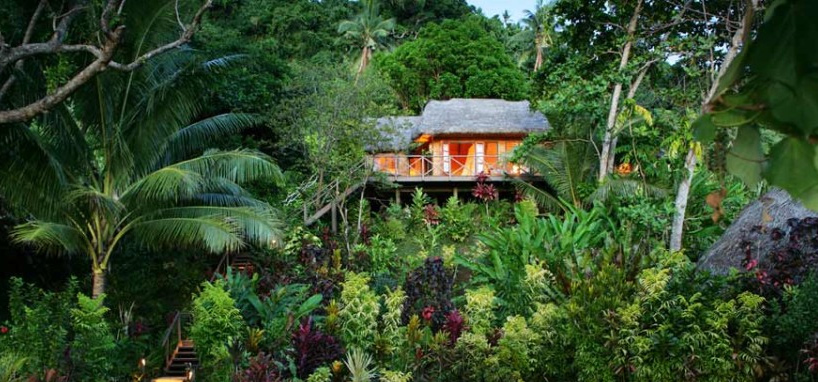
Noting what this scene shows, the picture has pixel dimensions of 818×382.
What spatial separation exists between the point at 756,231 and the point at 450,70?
61.2 ft

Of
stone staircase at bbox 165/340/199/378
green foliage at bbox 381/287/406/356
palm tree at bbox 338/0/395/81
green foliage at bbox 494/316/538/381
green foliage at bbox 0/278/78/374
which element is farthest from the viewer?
palm tree at bbox 338/0/395/81

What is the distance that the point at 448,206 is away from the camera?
17.3m

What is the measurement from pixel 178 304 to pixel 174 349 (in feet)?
9.85

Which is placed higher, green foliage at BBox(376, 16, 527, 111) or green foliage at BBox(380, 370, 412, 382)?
green foliage at BBox(376, 16, 527, 111)

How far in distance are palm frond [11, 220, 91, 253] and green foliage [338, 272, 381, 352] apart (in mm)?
4011

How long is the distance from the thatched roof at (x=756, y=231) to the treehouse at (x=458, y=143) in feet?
29.0

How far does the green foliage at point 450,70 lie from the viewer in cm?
2538

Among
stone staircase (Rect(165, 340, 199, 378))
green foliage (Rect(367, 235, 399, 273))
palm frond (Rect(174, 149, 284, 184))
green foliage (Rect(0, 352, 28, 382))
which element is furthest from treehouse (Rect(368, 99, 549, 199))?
green foliage (Rect(0, 352, 28, 382))

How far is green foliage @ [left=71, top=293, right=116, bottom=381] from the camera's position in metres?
7.05

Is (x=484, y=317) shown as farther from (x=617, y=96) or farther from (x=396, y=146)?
(x=396, y=146)

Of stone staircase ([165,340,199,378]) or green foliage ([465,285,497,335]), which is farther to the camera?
stone staircase ([165,340,199,378])

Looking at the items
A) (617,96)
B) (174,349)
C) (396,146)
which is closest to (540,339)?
(174,349)

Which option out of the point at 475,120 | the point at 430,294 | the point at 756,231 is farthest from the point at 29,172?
the point at 475,120

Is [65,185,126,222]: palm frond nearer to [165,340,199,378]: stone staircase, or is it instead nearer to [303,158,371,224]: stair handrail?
[165,340,199,378]: stone staircase
